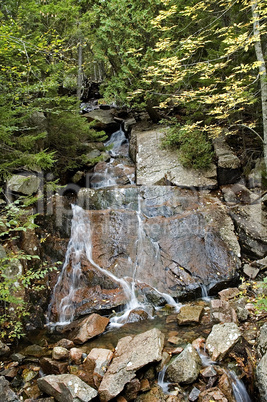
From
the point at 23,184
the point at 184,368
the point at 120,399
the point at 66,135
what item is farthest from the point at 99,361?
the point at 66,135

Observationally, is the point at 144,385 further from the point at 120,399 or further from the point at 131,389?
the point at 120,399

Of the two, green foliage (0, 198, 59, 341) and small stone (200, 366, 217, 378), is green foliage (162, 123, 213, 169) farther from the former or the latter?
small stone (200, 366, 217, 378)

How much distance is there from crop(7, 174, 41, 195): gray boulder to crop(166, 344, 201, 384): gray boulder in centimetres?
529

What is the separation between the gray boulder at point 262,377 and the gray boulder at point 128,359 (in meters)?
1.46

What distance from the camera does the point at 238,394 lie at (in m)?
3.48

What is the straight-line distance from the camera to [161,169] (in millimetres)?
9867

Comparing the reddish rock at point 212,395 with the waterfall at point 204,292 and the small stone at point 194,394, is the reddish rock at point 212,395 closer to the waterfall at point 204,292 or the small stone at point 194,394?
the small stone at point 194,394

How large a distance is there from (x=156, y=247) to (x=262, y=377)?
4261mm

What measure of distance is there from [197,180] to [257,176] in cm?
211

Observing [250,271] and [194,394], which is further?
[250,271]

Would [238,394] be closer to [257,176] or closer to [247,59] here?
[257,176]

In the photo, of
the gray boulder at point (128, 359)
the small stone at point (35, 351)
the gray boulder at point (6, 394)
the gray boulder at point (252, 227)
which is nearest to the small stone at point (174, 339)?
the gray boulder at point (128, 359)

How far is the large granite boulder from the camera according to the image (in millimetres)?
9117

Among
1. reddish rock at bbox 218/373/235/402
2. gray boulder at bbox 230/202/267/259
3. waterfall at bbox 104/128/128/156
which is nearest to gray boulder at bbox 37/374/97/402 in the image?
reddish rock at bbox 218/373/235/402
